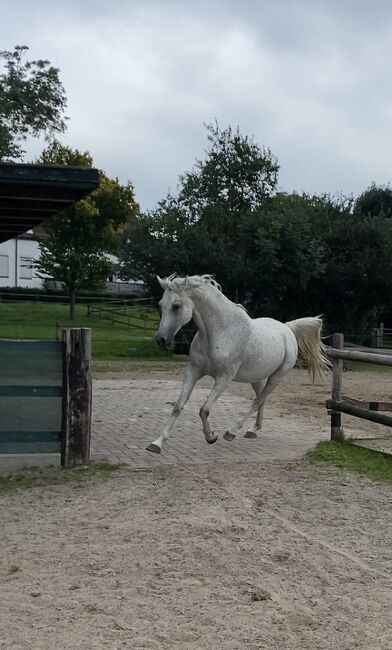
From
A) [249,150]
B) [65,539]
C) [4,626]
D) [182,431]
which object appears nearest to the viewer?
[4,626]

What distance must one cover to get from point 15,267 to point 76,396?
52.8m

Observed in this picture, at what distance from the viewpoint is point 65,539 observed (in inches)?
202

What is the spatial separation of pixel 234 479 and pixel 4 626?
361 cm

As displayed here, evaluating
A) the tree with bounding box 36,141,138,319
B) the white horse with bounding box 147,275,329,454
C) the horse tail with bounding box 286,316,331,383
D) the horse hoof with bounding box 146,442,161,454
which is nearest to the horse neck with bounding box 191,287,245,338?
the white horse with bounding box 147,275,329,454

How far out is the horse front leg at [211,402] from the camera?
8172 mm

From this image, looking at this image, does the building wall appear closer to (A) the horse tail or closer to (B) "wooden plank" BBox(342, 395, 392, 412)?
(A) the horse tail

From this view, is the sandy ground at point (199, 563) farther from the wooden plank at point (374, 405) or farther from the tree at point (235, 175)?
the tree at point (235, 175)

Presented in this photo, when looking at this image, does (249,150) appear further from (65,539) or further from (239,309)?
(65,539)

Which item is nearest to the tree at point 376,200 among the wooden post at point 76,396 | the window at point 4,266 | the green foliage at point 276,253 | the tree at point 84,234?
the tree at point 84,234

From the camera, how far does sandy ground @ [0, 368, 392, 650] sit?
365cm

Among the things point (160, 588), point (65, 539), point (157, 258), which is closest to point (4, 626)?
point (160, 588)

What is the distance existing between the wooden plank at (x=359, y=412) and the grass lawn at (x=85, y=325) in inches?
568

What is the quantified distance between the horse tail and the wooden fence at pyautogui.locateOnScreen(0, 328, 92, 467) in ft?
12.6

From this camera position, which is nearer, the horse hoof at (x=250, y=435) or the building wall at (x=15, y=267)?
the horse hoof at (x=250, y=435)
